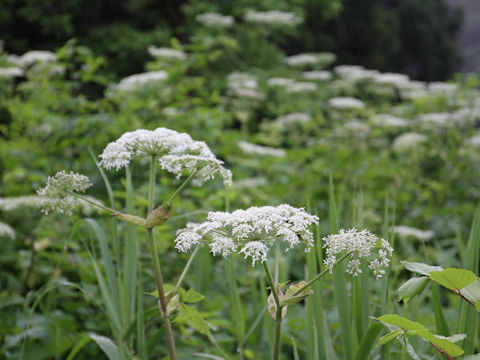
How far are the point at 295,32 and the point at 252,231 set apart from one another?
12.0 metres

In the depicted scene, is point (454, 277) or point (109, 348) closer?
point (454, 277)

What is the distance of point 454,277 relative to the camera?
2.62ft

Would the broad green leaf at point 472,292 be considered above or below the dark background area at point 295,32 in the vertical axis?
above

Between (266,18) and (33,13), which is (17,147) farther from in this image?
(33,13)

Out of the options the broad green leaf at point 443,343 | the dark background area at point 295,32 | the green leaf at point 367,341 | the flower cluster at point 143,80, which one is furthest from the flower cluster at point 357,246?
the dark background area at point 295,32

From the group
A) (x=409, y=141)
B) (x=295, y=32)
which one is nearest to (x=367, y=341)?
(x=409, y=141)

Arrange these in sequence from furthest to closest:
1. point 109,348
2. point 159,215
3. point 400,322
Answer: point 109,348 < point 159,215 < point 400,322

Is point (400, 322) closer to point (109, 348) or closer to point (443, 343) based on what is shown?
point (443, 343)

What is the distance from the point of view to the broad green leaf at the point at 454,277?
30.9 inches

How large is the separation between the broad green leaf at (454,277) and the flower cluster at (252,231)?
9.1 inches

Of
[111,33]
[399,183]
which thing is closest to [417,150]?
[399,183]

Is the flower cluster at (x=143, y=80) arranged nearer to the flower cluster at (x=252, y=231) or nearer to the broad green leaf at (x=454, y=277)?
the flower cluster at (x=252, y=231)

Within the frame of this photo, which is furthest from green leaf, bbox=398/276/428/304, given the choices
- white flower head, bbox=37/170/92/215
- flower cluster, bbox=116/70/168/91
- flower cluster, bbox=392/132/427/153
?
flower cluster, bbox=392/132/427/153

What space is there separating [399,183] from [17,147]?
3.53m
